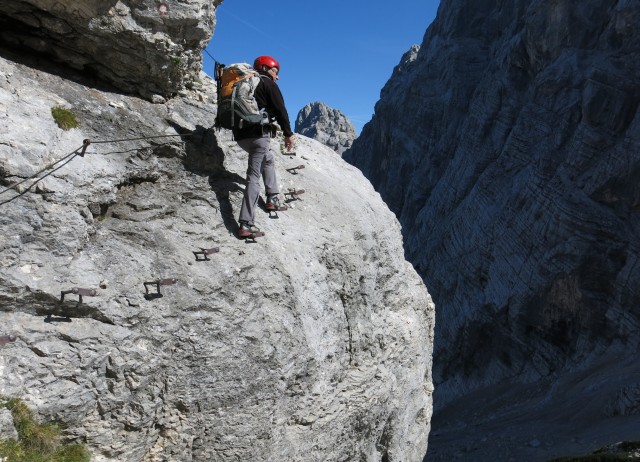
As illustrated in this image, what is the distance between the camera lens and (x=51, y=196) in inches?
299

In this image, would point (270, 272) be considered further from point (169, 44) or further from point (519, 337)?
point (519, 337)

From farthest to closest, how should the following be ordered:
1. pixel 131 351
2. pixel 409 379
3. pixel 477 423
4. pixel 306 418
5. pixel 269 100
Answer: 1. pixel 477 423
2. pixel 409 379
3. pixel 269 100
4. pixel 306 418
5. pixel 131 351

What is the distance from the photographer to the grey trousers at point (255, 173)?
9.64 metres

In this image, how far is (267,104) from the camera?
10.2m

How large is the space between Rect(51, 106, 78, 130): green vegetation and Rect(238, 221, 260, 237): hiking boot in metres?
3.08

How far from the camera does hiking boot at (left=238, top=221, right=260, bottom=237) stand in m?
9.52

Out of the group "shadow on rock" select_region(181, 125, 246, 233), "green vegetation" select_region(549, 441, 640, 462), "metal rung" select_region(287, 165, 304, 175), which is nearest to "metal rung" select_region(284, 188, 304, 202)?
"metal rung" select_region(287, 165, 304, 175)

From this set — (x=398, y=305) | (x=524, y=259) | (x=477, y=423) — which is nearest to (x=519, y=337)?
(x=524, y=259)

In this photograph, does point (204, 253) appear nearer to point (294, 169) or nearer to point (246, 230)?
point (246, 230)

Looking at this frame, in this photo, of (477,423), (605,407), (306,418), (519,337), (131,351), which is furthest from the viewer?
(519,337)

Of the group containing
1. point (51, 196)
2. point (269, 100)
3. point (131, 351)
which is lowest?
point (131, 351)

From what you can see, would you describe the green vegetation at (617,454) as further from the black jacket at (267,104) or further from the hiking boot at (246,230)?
the black jacket at (267,104)

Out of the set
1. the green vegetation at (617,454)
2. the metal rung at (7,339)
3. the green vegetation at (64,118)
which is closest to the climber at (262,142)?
the green vegetation at (64,118)

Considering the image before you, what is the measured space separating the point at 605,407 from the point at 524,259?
20445 millimetres
